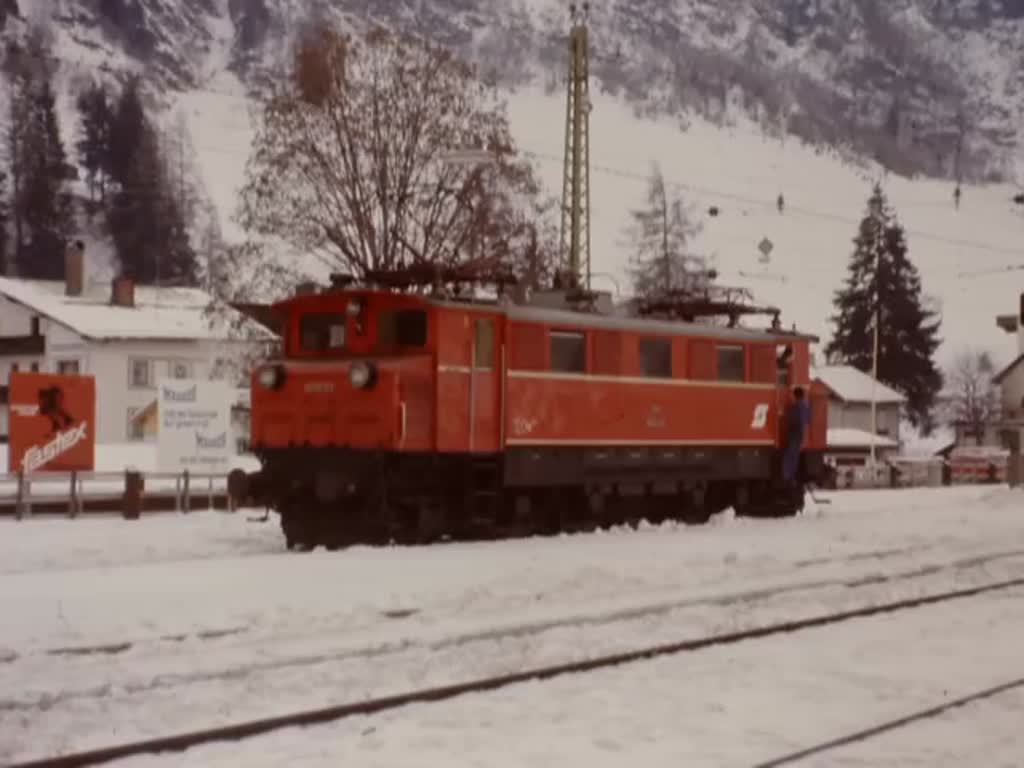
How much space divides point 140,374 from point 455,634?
56663 millimetres

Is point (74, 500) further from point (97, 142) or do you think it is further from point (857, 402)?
point (97, 142)

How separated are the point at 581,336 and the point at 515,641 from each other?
991 centimetres

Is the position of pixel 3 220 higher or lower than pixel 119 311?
higher

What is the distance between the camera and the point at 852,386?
85.7 m

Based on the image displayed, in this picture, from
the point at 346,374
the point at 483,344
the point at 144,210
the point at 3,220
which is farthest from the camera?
the point at 144,210

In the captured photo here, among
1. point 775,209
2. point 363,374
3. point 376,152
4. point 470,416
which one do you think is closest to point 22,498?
point 363,374

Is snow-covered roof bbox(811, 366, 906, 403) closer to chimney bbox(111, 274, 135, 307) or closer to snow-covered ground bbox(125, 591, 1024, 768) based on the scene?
chimney bbox(111, 274, 135, 307)

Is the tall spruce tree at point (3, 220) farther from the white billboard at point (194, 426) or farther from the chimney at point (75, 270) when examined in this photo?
the white billboard at point (194, 426)

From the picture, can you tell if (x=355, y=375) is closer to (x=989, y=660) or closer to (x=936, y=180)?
(x=989, y=660)

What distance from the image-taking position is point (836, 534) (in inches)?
956

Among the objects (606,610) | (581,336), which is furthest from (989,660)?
(581,336)

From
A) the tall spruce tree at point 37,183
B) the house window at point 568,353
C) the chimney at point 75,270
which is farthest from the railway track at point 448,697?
the tall spruce tree at point 37,183

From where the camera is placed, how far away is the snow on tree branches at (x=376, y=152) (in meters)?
36.2

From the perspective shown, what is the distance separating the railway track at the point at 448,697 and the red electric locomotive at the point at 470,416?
274 inches
